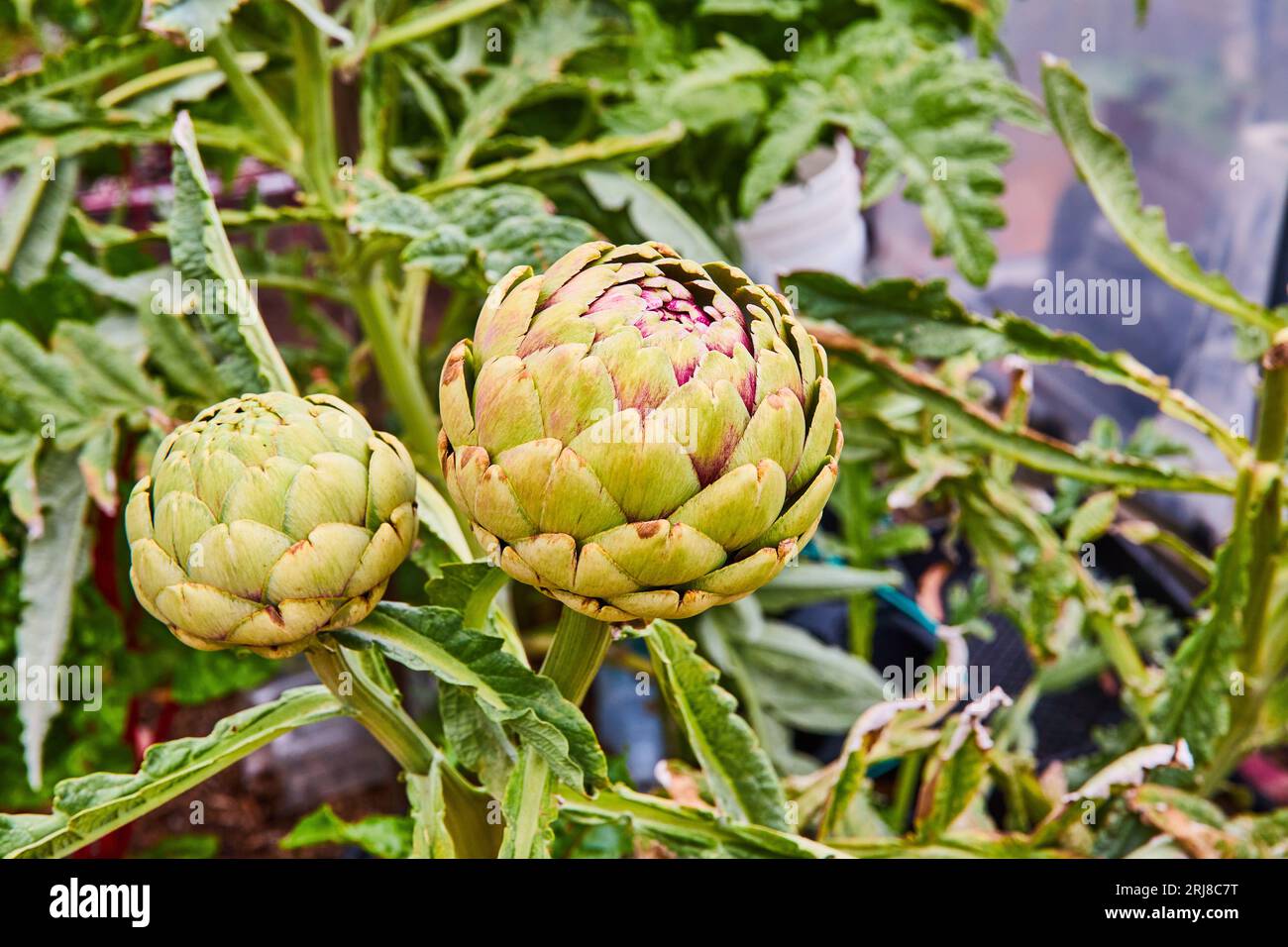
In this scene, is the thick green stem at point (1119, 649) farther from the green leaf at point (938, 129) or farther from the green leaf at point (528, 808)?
the green leaf at point (528, 808)

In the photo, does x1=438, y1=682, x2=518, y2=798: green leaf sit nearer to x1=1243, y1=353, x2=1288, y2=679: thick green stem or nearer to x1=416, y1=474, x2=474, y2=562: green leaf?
x1=416, y1=474, x2=474, y2=562: green leaf

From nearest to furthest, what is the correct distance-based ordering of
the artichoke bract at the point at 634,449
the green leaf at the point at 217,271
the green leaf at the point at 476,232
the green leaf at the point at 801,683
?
the artichoke bract at the point at 634,449, the green leaf at the point at 217,271, the green leaf at the point at 476,232, the green leaf at the point at 801,683

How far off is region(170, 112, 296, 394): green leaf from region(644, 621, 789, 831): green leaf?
0.17m

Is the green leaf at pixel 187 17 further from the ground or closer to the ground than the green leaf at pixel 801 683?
further from the ground

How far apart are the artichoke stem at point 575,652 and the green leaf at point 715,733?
4 centimetres

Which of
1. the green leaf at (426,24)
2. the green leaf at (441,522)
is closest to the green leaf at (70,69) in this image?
the green leaf at (426,24)

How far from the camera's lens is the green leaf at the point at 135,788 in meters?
0.35

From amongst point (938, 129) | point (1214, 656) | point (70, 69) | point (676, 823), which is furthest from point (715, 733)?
point (70, 69)

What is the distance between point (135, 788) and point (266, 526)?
109 mm

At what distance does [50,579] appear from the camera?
1.92 ft

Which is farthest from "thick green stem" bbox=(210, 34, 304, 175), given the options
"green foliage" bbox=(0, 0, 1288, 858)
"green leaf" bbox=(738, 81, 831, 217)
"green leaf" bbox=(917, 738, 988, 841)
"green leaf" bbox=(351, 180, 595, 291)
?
"green leaf" bbox=(917, 738, 988, 841)
